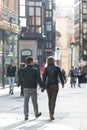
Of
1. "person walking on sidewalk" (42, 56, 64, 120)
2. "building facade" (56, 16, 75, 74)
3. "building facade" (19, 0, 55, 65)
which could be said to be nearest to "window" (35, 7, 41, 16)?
"building facade" (19, 0, 55, 65)

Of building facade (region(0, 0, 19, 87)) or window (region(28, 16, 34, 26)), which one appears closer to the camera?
building facade (region(0, 0, 19, 87))

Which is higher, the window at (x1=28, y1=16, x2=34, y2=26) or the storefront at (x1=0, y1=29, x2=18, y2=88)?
the window at (x1=28, y1=16, x2=34, y2=26)

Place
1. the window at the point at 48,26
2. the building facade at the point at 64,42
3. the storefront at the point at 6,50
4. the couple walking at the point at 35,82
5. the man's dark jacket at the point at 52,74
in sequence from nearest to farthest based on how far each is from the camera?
the couple walking at the point at 35,82
the man's dark jacket at the point at 52,74
the storefront at the point at 6,50
the window at the point at 48,26
the building facade at the point at 64,42

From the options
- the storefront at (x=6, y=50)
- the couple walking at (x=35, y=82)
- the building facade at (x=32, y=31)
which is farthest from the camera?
the building facade at (x=32, y=31)

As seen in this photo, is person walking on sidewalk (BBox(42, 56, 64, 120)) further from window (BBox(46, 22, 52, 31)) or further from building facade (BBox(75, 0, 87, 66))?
building facade (BBox(75, 0, 87, 66))

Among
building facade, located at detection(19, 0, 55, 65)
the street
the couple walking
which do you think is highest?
building facade, located at detection(19, 0, 55, 65)

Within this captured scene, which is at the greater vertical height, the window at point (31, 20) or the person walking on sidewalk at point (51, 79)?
the window at point (31, 20)

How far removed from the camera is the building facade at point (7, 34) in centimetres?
3978

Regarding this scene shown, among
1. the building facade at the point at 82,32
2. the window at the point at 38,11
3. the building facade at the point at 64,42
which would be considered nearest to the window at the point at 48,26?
the window at the point at 38,11

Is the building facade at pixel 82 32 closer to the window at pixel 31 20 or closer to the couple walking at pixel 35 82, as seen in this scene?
the window at pixel 31 20

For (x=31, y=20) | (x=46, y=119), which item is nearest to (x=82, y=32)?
(x=31, y=20)

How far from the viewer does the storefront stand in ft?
130

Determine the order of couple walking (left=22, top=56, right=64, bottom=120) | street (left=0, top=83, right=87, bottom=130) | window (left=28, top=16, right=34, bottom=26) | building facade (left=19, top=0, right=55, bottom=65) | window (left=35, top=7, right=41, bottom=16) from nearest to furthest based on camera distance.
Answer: street (left=0, top=83, right=87, bottom=130) → couple walking (left=22, top=56, right=64, bottom=120) → building facade (left=19, top=0, right=55, bottom=65) → window (left=35, top=7, right=41, bottom=16) → window (left=28, top=16, right=34, bottom=26)

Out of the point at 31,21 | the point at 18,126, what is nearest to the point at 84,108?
the point at 18,126
